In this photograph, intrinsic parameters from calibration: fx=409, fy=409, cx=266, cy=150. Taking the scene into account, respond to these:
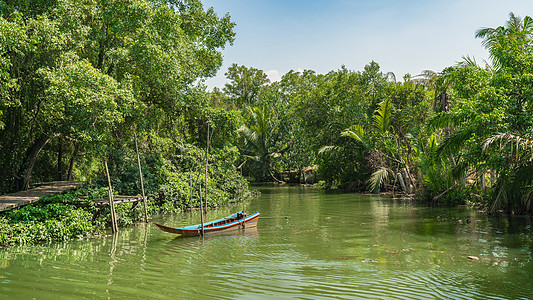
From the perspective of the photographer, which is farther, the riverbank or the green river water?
the riverbank

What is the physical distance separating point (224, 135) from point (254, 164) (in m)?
19.8

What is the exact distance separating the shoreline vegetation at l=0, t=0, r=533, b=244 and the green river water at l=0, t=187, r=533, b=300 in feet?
7.99

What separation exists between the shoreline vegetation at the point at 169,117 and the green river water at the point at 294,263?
2434 mm

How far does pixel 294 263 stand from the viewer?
8453 mm

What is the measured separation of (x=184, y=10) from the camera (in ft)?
71.8

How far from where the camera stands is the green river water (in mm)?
6273

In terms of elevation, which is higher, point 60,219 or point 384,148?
point 384,148

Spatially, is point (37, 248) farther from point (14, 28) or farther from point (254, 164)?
point (254, 164)

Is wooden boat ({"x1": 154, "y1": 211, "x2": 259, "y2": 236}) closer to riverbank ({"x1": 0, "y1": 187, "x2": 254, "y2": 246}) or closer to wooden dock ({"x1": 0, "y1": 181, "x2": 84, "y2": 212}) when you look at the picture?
riverbank ({"x1": 0, "y1": 187, "x2": 254, "y2": 246})

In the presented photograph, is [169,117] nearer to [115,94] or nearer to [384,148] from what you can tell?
[115,94]

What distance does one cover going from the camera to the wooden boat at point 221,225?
1171 cm

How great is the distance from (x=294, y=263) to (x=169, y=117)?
14.9 meters

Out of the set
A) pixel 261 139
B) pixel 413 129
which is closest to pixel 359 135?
pixel 413 129

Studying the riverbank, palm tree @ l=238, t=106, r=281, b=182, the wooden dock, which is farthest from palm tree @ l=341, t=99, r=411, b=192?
the wooden dock
